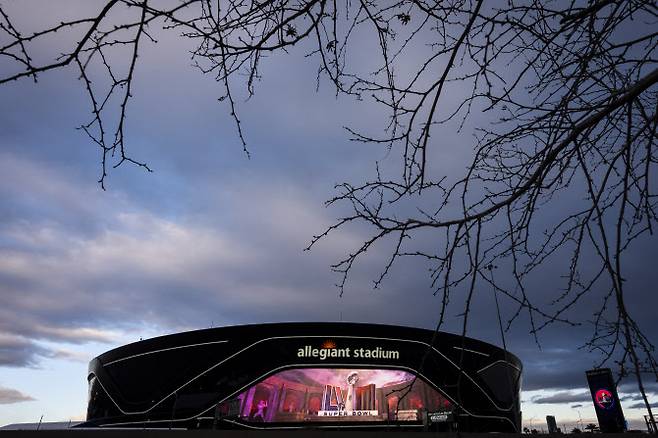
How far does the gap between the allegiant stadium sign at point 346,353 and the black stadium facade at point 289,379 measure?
6 centimetres

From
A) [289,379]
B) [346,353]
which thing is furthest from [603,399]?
[289,379]

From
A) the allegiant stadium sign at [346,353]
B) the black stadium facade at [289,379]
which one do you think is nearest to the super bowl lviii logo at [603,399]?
the black stadium facade at [289,379]

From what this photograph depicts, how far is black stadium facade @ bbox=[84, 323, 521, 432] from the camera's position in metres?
26.9

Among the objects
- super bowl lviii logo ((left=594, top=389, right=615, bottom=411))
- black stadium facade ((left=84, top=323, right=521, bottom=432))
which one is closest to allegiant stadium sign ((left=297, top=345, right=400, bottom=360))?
black stadium facade ((left=84, top=323, right=521, bottom=432))

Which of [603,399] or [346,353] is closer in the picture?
[346,353]

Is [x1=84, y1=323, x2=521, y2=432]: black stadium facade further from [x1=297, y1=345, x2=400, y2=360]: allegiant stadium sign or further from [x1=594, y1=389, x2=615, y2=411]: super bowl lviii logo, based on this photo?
[x1=594, y1=389, x2=615, y2=411]: super bowl lviii logo

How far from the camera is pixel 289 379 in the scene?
1142 inches

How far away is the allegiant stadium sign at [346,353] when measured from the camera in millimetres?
28234

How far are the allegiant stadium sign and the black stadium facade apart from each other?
0.06 meters

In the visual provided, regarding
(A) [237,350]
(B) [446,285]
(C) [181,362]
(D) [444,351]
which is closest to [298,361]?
(A) [237,350]

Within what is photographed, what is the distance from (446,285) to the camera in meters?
2.45

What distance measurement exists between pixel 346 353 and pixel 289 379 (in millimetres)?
4062

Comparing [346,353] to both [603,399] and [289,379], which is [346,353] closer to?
[289,379]

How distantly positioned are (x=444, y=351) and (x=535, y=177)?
1155 inches
